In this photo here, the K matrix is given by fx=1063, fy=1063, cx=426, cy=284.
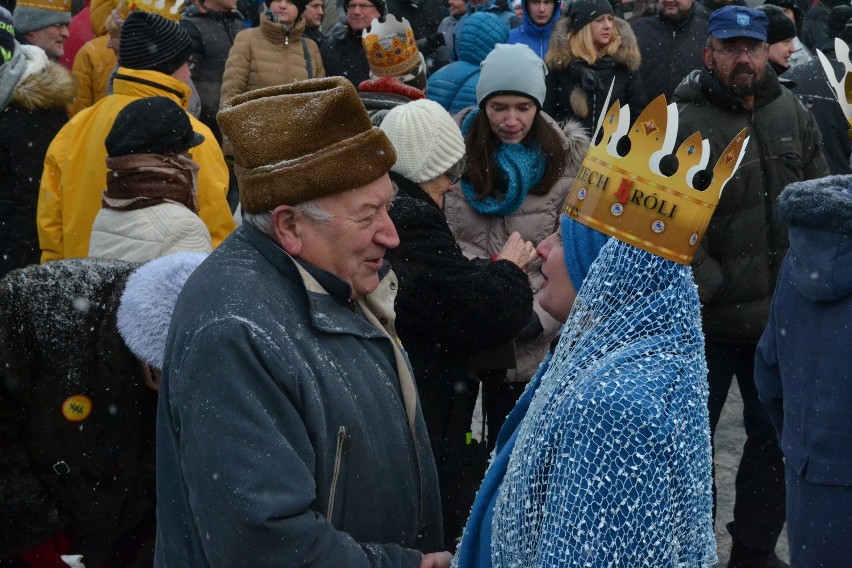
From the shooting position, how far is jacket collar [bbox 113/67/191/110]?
15.8 feet

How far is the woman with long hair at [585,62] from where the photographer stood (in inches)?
281

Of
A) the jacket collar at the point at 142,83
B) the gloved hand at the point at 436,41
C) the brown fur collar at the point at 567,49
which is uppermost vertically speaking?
the jacket collar at the point at 142,83

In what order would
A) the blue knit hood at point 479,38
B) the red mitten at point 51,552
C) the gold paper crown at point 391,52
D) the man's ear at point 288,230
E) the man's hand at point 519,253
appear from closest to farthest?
the man's ear at point 288,230
the red mitten at point 51,552
the man's hand at point 519,253
the gold paper crown at point 391,52
the blue knit hood at point 479,38

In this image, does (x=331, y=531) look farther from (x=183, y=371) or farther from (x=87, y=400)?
(x=87, y=400)

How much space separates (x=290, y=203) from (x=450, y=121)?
1775 millimetres

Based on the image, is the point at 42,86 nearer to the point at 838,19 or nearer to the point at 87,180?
the point at 87,180

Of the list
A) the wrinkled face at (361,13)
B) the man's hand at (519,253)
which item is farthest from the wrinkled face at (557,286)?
the wrinkled face at (361,13)

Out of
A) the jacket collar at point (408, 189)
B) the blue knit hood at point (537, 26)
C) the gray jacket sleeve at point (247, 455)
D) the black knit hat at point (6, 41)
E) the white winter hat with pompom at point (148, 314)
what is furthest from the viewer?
the blue knit hood at point (537, 26)

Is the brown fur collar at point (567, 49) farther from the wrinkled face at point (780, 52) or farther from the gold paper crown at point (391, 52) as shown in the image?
the gold paper crown at point (391, 52)

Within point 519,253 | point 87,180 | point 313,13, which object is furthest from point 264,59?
point 519,253

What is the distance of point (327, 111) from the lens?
2.27 m

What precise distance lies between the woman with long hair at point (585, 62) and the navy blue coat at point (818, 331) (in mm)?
3969

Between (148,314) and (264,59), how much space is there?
5.44m

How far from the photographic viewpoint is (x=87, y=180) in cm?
453
